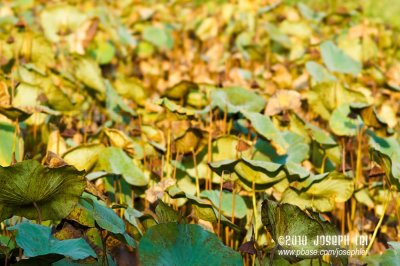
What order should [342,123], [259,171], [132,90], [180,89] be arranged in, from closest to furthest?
[259,171] → [342,123] → [180,89] → [132,90]

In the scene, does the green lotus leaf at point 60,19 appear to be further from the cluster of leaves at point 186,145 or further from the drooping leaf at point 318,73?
the drooping leaf at point 318,73

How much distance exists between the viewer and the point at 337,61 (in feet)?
8.15

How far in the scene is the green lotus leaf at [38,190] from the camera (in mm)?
978

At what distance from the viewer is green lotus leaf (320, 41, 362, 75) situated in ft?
8.05

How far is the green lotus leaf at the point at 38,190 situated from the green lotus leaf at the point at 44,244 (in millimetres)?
24

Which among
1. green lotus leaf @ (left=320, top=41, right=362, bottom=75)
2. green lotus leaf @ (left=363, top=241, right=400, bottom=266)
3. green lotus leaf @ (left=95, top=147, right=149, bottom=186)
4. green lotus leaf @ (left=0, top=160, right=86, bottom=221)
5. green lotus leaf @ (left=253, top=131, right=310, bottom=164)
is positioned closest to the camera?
green lotus leaf @ (left=0, top=160, right=86, bottom=221)

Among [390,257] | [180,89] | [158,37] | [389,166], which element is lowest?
[390,257]

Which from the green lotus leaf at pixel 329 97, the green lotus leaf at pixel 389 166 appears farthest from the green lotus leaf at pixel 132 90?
the green lotus leaf at pixel 389 166

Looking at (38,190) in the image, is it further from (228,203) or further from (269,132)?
(269,132)

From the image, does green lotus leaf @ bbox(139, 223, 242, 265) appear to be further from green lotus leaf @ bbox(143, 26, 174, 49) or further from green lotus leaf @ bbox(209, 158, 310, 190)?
green lotus leaf @ bbox(143, 26, 174, 49)

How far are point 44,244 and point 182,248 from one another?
0.20 meters

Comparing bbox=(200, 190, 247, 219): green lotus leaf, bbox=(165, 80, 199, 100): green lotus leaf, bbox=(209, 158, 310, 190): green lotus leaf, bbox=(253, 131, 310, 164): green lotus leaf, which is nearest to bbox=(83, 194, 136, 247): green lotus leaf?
bbox=(209, 158, 310, 190): green lotus leaf

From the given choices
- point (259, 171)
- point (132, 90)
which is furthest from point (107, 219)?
point (132, 90)

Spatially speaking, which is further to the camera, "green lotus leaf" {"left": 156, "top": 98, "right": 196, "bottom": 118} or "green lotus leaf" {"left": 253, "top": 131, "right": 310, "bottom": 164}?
"green lotus leaf" {"left": 253, "top": 131, "right": 310, "bottom": 164}
